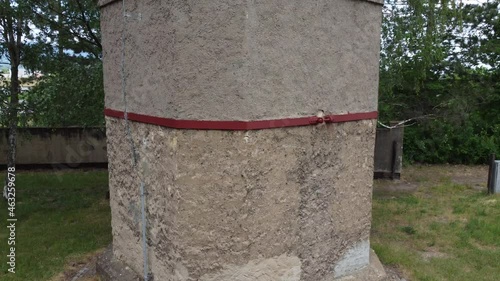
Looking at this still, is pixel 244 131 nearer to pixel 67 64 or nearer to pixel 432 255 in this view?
pixel 432 255

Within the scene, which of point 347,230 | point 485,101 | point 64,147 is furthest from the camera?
point 485,101

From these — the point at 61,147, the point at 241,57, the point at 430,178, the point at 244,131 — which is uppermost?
the point at 241,57

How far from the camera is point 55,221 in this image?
684 centimetres

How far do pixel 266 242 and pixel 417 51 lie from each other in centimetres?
545

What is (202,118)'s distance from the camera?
3373 mm

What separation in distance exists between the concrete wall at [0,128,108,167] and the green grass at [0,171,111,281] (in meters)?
0.39

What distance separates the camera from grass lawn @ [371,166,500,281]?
16.8ft

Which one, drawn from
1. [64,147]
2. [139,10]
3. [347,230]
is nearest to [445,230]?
[347,230]

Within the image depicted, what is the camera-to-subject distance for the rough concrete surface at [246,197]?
3.42 metres

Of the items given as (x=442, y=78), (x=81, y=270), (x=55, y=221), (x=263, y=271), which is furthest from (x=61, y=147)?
(x=442, y=78)

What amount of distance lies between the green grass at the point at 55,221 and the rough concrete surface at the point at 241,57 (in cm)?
245

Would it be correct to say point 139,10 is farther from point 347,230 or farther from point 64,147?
point 64,147

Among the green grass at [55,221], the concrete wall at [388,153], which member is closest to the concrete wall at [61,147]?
the green grass at [55,221]

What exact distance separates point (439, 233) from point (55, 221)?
573cm
